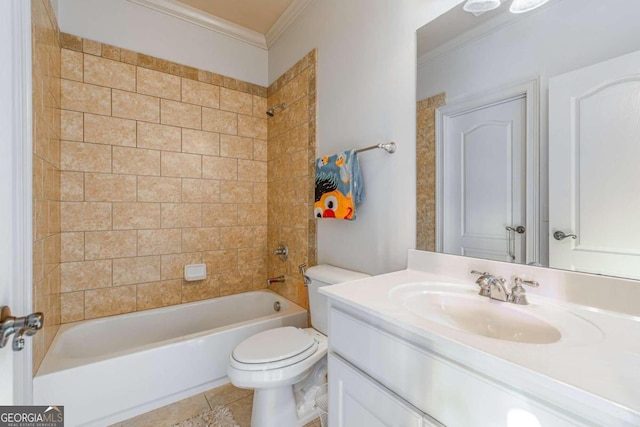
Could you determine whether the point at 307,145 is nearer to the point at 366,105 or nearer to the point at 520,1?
the point at 366,105

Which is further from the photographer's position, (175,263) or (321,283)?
(175,263)

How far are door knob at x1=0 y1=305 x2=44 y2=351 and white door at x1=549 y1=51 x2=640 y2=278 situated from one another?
1.49 metres

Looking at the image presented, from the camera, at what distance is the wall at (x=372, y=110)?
4.24 feet

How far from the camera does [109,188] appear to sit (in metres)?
1.87

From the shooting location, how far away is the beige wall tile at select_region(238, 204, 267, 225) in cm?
241

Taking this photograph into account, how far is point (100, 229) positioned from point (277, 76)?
6.02 ft

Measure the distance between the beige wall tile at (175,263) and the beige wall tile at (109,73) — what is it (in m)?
1.27

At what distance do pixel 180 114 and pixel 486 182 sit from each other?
2.16m

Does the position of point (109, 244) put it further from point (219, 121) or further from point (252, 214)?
point (219, 121)

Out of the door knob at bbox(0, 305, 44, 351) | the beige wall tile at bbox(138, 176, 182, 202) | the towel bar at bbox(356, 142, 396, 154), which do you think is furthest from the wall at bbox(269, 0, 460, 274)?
the door knob at bbox(0, 305, 44, 351)

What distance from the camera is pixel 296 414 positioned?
1369 millimetres

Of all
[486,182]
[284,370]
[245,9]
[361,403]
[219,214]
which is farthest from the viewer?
[219,214]

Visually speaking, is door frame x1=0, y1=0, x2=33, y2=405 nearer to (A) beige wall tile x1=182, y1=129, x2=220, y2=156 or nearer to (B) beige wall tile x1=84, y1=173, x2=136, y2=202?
(B) beige wall tile x1=84, y1=173, x2=136, y2=202

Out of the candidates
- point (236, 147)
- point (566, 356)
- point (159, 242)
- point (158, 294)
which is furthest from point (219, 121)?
point (566, 356)
